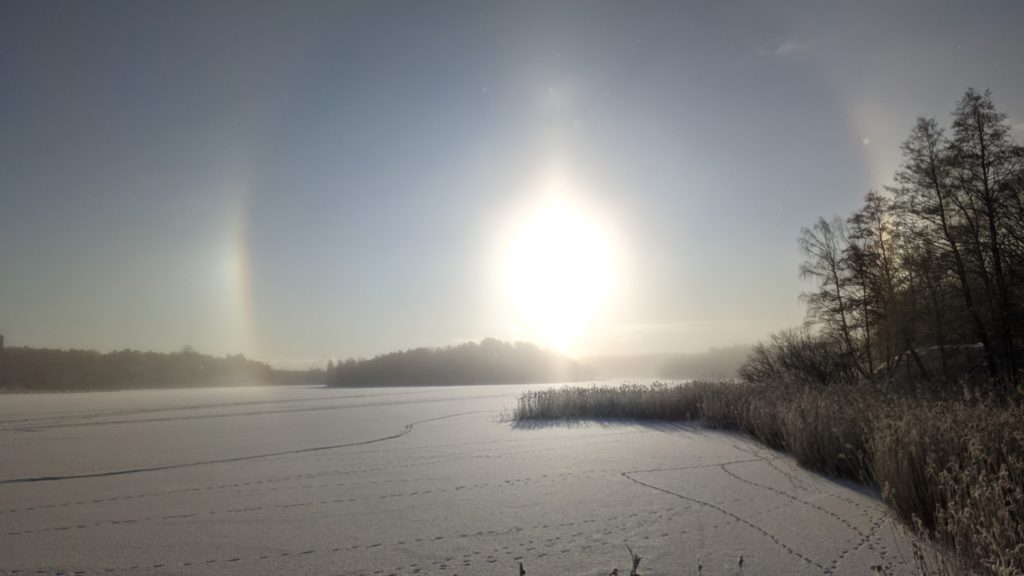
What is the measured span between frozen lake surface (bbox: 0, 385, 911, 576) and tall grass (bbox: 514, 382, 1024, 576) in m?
0.37

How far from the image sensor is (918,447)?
16.1ft

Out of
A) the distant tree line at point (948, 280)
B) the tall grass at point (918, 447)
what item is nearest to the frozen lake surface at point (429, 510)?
the tall grass at point (918, 447)

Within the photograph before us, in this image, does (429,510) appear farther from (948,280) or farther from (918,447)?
(948,280)

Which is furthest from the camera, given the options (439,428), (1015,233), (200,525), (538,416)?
(1015,233)

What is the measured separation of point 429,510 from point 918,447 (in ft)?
14.8

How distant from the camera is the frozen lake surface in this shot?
3820 millimetres

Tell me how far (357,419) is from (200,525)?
986 centimetres

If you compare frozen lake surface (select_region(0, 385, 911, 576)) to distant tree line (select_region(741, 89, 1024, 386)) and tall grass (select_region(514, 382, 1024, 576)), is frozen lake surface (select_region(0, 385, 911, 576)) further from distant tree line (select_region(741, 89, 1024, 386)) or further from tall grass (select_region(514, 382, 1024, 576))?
distant tree line (select_region(741, 89, 1024, 386))

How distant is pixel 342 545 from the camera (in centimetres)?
417

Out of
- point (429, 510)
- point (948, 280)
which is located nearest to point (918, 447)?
point (429, 510)

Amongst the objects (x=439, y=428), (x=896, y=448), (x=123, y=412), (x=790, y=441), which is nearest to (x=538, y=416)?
(x=439, y=428)

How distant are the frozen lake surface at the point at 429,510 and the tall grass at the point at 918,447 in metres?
0.37

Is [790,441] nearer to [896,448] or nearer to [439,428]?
[896,448]

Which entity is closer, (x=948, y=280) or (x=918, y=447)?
(x=918, y=447)
